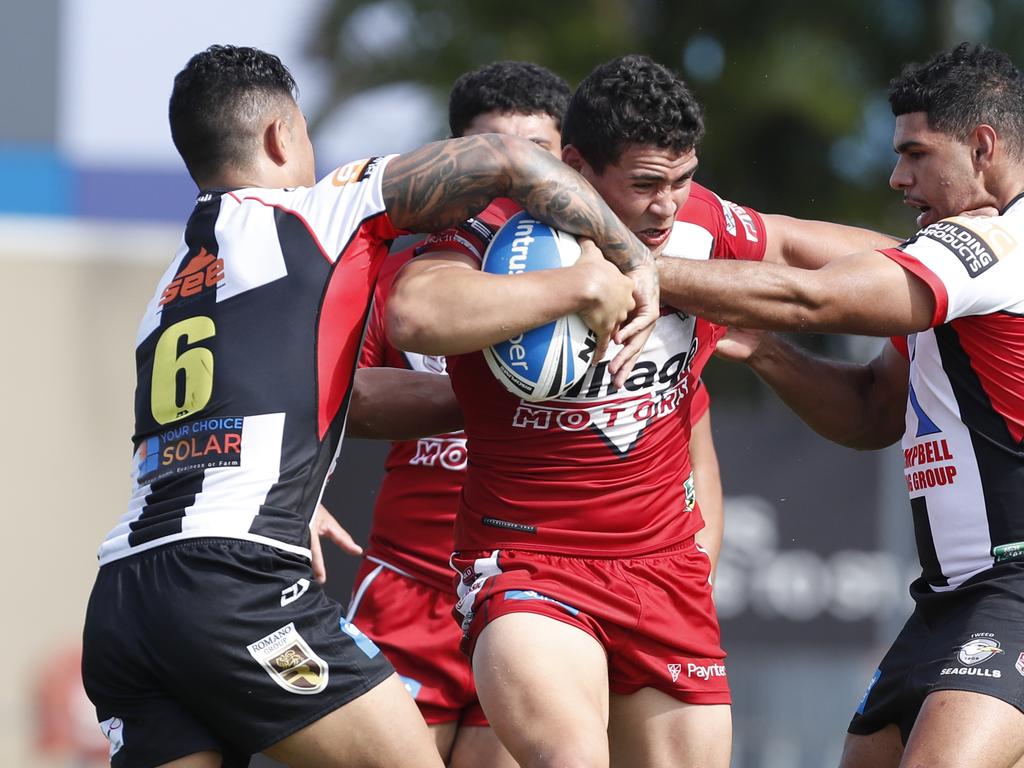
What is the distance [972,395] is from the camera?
4832mm

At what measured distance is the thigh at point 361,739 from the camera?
13.7ft

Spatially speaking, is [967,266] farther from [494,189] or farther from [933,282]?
[494,189]

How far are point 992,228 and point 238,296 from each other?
2413 millimetres

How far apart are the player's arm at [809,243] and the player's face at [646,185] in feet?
1.94

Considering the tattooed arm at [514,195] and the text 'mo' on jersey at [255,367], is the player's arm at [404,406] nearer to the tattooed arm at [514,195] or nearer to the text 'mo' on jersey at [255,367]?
the text 'mo' on jersey at [255,367]

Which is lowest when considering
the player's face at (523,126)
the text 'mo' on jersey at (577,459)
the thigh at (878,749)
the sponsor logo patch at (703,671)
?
the thigh at (878,749)

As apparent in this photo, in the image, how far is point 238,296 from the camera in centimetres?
432

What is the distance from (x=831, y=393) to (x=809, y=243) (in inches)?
23.6

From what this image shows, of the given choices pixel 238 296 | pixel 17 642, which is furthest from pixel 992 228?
pixel 17 642

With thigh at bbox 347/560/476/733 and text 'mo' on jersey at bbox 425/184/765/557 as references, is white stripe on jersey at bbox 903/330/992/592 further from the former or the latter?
thigh at bbox 347/560/476/733

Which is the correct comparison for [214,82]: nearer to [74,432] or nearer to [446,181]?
[446,181]

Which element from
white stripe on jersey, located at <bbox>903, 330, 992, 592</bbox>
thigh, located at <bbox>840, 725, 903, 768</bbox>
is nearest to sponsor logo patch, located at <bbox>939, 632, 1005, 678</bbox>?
white stripe on jersey, located at <bbox>903, 330, 992, 592</bbox>

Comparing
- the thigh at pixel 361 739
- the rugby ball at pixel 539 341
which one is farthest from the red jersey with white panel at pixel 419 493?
the thigh at pixel 361 739

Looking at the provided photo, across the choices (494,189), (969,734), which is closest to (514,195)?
(494,189)
